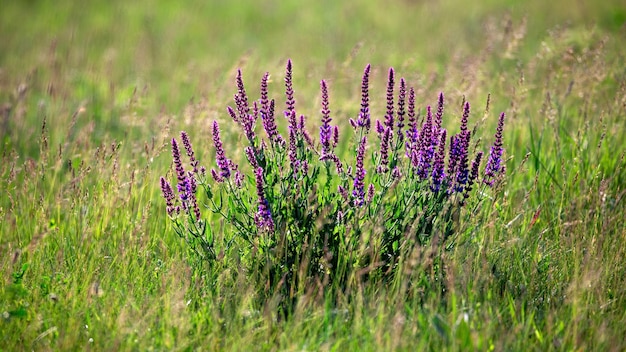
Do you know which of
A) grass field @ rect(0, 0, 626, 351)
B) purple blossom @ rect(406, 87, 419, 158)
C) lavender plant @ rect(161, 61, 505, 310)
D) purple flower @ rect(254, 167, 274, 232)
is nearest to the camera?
grass field @ rect(0, 0, 626, 351)

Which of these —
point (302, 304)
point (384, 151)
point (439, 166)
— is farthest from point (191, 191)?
point (439, 166)

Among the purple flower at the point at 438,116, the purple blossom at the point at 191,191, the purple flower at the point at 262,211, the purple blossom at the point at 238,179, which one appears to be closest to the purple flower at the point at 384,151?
the purple flower at the point at 438,116

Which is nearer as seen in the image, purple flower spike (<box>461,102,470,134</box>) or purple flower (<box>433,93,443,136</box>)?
purple flower spike (<box>461,102,470,134</box>)

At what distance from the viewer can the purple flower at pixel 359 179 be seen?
115 inches

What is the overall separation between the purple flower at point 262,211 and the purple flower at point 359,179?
389 mm

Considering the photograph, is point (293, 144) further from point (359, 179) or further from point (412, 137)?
point (412, 137)

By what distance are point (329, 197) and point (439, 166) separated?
512 millimetres

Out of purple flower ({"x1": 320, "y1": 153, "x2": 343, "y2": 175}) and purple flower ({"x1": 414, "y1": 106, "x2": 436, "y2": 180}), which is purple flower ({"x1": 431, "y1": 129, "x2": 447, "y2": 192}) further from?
purple flower ({"x1": 320, "y1": 153, "x2": 343, "y2": 175})

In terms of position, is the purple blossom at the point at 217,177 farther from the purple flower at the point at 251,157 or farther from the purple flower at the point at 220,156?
the purple flower at the point at 251,157

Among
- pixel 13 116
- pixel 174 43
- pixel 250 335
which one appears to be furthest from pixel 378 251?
pixel 174 43

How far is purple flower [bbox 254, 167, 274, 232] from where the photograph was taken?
2.84m

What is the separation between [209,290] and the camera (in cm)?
292

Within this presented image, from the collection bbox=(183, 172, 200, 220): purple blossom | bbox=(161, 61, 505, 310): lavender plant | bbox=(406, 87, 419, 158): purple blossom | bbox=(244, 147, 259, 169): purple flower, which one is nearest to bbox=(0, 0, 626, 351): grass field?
bbox=(161, 61, 505, 310): lavender plant

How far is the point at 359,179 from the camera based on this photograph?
2959 mm
